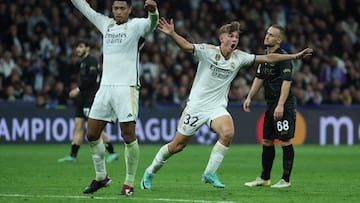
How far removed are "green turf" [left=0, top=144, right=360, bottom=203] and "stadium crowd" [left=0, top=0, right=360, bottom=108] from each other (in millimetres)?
2997

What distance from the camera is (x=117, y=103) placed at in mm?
11234

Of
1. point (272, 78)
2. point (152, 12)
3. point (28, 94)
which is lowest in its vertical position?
point (28, 94)

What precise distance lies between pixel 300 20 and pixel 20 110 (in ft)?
A: 35.1

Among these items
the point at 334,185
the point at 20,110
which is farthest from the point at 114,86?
the point at 20,110

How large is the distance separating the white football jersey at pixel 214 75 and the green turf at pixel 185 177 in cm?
121

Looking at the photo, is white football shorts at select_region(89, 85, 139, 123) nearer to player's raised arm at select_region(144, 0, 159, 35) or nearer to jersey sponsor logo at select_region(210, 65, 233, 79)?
player's raised arm at select_region(144, 0, 159, 35)

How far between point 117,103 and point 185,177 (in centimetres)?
366

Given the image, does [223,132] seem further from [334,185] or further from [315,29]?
[315,29]

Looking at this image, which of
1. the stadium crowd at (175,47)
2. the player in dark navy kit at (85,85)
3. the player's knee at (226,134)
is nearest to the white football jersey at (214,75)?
the player's knee at (226,134)

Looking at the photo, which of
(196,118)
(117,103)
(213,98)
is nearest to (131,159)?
(117,103)

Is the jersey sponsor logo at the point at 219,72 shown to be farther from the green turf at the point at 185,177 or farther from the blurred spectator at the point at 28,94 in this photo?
the blurred spectator at the point at 28,94

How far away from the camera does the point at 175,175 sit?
1502cm

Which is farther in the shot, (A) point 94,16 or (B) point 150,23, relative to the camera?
(A) point 94,16

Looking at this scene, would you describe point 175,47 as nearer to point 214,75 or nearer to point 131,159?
point 214,75
